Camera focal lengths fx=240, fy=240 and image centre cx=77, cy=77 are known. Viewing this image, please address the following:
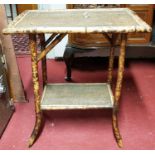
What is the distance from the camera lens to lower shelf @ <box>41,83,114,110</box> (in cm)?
144

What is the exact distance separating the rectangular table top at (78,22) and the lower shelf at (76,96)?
49 cm

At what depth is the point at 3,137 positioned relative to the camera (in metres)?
1.55

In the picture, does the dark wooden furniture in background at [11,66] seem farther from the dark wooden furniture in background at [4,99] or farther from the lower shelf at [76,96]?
the lower shelf at [76,96]

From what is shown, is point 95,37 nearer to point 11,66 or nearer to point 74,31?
point 11,66

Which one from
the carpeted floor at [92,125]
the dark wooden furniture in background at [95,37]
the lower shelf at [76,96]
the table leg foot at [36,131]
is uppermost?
the dark wooden furniture in background at [95,37]

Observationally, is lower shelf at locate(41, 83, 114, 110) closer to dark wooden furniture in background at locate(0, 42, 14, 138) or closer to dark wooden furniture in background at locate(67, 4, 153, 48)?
dark wooden furniture in background at locate(0, 42, 14, 138)

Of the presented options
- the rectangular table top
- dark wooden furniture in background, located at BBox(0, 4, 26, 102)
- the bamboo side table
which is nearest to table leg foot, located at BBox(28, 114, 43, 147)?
the bamboo side table

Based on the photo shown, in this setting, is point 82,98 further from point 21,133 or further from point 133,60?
point 133,60

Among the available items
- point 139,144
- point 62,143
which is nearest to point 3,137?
point 62,143

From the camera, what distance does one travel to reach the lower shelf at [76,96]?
1.44m

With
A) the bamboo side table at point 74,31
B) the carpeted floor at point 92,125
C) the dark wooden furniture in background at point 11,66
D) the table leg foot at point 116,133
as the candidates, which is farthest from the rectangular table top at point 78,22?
the carpeted floor at point 92,125

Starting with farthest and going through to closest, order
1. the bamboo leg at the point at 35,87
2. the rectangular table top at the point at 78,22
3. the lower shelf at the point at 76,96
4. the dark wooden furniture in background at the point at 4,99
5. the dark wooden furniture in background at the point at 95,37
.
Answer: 1. the dark wooden furniture in background at the point at 95,37
2. the dark wooden furniture in background at the point at 4,99
3. the lower shelf at the point at 76,96
4. the bamboo leg at the point at 35,87
5. the rectangular table top at the point at 78,22

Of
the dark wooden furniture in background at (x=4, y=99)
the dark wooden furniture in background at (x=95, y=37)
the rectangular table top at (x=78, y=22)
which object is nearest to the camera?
the rectangular table top at (x=78, y=22)

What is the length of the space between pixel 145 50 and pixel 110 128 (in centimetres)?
100
